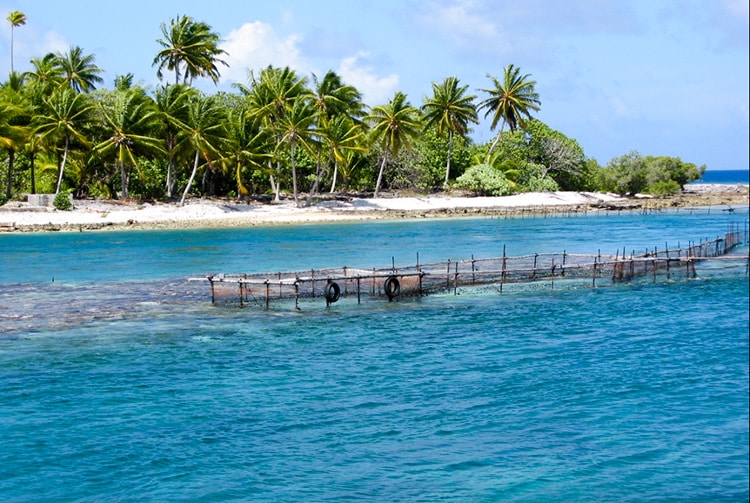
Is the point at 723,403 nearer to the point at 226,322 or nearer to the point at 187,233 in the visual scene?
the point at 226,322

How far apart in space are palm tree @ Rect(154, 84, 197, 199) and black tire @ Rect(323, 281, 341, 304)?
38.9 m

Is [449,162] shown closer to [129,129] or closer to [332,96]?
[332,96]

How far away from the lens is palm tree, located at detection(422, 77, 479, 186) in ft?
256

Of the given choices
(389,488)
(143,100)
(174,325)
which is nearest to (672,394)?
(389,488)

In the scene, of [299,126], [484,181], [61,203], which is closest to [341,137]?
[299,126]

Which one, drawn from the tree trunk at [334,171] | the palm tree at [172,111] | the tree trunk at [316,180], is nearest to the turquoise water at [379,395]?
the palm tree at [172,111]

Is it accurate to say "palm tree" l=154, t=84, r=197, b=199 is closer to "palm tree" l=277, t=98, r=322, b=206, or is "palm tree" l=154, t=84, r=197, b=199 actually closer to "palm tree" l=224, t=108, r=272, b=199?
"palm tree" l=224, t=108, r=272, b=199

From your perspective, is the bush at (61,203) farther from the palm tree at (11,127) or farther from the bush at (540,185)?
the bush at (540,185)

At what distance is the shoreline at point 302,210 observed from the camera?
6178cm

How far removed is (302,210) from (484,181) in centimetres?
2037

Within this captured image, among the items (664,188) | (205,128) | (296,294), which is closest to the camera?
(296,294)

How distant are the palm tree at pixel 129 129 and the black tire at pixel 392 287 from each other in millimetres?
37292

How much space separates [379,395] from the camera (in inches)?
720

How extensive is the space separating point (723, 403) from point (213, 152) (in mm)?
51613
